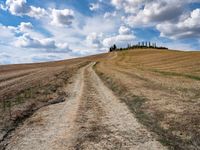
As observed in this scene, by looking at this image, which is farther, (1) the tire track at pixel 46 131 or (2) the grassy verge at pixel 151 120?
(1) the tire track at pixel 46 131

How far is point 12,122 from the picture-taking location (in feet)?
43.4

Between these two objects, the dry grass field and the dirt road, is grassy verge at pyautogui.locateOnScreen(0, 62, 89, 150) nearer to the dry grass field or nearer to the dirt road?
the dry grass field

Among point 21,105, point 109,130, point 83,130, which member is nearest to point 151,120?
point 109,130

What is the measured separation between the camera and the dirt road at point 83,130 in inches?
386

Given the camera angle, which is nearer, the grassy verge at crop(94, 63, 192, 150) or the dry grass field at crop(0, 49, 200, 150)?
the grassy verge at crop(94, 63, 192, 150)

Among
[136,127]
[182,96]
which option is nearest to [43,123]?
[136,127]

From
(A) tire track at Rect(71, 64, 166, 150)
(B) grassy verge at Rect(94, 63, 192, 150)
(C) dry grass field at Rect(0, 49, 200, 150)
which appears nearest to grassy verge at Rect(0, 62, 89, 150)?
(C) dry grass field at Rect(0, 49, 200, 150)

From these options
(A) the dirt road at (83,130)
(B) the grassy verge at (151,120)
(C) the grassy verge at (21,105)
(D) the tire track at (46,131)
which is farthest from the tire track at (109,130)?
(C) the grassy verge at (21,105)

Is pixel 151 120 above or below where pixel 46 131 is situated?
below

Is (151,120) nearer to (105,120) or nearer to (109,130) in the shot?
(105,120)

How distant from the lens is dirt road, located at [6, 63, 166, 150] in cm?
980

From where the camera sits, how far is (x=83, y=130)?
11.5 metres

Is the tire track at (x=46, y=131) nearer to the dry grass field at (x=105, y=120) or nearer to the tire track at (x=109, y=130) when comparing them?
the dry grass field at (x=105, y=120)

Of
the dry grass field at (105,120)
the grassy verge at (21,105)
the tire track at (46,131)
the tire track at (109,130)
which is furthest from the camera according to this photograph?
the grassy verge at (21,105)
